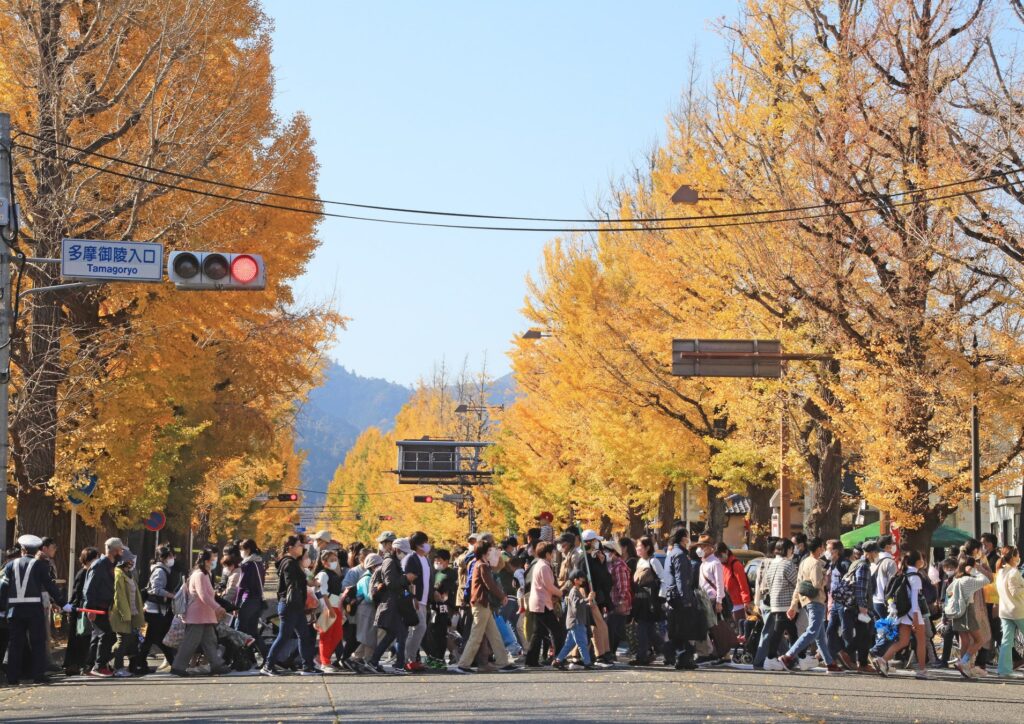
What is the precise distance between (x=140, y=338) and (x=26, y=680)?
674 centimetres

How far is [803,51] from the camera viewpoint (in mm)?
22062

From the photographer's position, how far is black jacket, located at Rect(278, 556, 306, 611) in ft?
50.6

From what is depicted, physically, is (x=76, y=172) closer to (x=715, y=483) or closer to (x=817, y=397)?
(x=817, y=397)

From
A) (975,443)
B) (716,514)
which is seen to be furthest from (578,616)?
(716,514)

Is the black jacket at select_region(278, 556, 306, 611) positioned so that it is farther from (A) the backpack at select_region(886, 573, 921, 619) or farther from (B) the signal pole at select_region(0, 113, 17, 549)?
(A) the backpack at select_region(886, 573, 921, 619)

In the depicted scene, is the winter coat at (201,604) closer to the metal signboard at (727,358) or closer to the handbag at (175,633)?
the handbag at (175,633)

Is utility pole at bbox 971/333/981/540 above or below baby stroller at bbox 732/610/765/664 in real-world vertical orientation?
above

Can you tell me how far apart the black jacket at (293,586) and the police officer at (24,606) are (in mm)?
2411

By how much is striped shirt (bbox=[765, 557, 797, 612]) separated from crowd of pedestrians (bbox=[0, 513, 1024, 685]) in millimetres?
18

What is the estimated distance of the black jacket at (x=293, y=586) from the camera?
50.6 ft

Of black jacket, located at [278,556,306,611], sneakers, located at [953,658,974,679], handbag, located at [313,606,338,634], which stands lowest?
sneakers, located at [953,658,974,679]

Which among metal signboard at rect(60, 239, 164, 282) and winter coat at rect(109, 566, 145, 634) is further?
winter coat at rect(109, 566, 145, 634)

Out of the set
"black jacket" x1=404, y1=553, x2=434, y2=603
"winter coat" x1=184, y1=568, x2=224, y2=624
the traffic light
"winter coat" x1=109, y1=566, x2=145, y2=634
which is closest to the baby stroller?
"black jacket" x1=404, y1=553, x2=434, y2=603

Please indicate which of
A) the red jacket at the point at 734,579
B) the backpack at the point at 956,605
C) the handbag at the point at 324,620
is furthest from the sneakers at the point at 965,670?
Answer: the handbag at the point at 324,620
